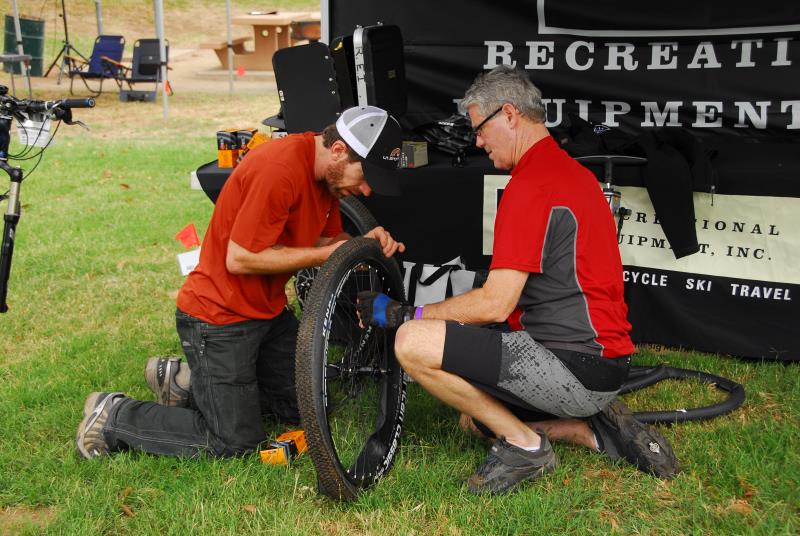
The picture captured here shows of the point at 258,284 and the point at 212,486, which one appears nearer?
the point at 212,486

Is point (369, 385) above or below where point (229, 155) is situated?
below

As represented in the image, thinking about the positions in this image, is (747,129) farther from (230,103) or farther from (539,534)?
(230,103)

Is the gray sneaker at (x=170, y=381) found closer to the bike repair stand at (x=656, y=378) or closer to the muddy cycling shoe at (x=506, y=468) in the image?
the muddy cycling shoe at (x=506, y=468)

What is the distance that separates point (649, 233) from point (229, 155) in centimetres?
218

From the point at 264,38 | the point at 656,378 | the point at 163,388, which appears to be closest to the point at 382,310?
the point at 163,388

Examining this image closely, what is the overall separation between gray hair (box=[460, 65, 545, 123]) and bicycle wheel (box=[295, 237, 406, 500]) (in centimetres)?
65

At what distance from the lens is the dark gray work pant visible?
313 cm

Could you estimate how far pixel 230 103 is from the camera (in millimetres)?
13461

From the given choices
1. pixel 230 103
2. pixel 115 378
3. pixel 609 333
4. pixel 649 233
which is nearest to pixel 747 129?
pixel 649 233

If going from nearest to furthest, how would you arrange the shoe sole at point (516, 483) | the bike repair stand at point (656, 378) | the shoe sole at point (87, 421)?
the shoe sole at point (516, 483), the shoe sole at point (87, 421), the bike repair stand at point (656, 378)

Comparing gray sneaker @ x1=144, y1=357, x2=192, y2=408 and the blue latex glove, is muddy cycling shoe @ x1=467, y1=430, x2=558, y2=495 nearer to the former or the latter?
the blue latex glove

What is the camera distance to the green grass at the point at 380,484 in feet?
8.80

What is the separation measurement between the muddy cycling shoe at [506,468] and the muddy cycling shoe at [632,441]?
301mm

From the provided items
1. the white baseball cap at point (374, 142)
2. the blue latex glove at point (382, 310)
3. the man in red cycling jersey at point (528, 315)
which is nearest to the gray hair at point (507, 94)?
the man in red cycling jersey at point (528, 315)
